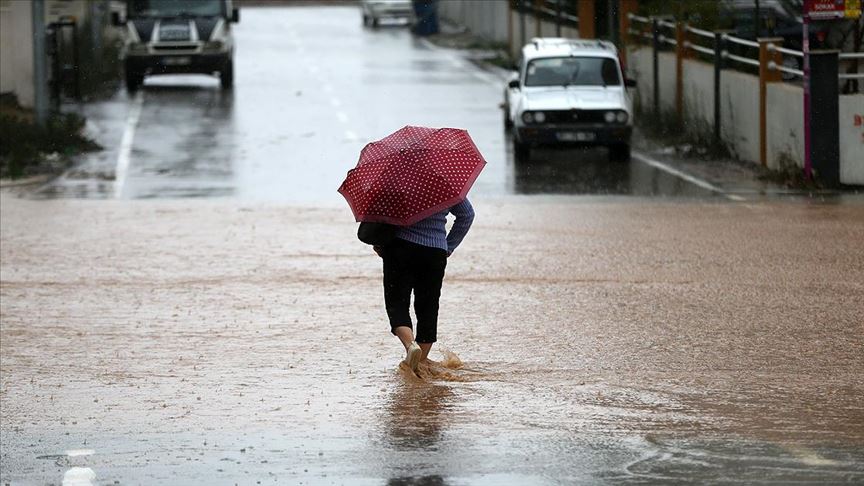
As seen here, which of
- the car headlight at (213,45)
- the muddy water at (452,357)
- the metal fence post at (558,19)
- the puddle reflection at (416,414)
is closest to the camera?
the muddy water at (452,357)

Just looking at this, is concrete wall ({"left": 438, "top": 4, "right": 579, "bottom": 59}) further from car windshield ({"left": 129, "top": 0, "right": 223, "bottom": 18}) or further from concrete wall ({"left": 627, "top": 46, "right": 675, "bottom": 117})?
car windshield ({"left": 129, "top": 0, "right": 223, "bottom": 18})

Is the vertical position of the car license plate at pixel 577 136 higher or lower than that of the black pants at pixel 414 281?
lower

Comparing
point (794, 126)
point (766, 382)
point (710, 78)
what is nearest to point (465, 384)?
point (766, 382)

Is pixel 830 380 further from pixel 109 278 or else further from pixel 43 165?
pixel 43 165

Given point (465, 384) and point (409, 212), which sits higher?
point (409, 212)

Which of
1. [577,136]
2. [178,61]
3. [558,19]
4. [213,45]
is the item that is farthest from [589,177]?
[558,19]

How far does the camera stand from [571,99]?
25281 mm

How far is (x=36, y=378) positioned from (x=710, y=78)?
1793cm

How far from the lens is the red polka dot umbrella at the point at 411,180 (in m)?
9.41

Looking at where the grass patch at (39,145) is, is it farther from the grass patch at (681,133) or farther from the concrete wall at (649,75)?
the concrete wall at (649,75)

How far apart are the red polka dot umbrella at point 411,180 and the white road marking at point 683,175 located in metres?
11.3

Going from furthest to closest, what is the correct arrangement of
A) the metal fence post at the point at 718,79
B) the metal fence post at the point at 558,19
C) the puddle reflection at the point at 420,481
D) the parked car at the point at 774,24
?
the metal fence post at the point at 558,19 → the parked car at the point at 774,24 → the metal fence post at the point at 718,79 → the puddle reflection at the point at 420,481

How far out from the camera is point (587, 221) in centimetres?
1803

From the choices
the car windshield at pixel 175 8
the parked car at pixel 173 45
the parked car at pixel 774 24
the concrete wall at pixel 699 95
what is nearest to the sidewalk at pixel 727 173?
the concrete wall at pixel 699 95
